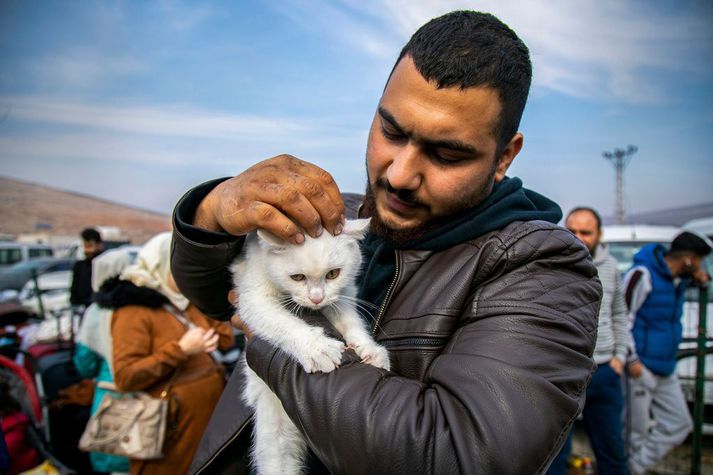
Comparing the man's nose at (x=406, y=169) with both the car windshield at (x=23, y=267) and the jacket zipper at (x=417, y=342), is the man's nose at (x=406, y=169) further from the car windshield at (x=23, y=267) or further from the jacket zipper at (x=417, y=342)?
the car windshield at (x=23, y=267)

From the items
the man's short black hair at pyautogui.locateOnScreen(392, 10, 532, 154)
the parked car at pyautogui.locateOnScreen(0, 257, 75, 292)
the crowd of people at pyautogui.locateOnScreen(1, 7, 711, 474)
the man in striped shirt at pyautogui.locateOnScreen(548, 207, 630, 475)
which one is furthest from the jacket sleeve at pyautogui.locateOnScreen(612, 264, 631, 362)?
the parked car at pyautogui.locateOnScreen(0, 257, 75, 292)

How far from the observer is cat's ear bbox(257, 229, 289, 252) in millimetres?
1597

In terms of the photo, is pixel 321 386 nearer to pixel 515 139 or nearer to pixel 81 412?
pixel 515 139

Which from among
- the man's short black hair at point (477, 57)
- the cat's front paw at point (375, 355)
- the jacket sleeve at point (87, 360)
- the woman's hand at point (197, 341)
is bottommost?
the jacket sleeve at point (87, 360)

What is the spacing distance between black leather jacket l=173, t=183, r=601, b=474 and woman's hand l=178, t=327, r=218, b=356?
1.60m

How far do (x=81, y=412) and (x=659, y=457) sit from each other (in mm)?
5783

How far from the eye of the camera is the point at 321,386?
1.15 metres

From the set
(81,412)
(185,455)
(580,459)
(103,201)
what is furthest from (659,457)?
(103,201)

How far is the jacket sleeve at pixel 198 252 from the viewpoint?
1.59m

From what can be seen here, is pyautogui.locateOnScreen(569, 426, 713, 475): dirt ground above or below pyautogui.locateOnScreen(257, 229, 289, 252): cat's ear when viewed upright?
below

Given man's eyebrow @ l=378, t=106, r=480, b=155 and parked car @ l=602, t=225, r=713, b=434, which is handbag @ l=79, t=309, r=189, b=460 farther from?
parked car @ l=602, t=225, r=713, b=434

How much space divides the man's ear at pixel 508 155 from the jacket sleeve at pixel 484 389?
0.40m

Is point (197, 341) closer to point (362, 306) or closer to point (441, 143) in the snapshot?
point (362, 306)

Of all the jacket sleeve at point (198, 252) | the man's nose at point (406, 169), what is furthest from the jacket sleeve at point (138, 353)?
the man's nose at point (406, 169)
